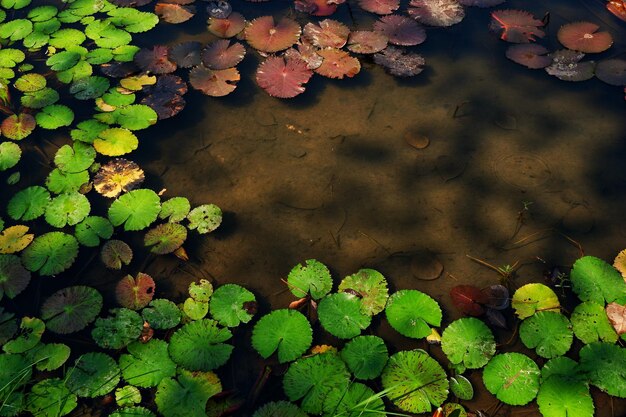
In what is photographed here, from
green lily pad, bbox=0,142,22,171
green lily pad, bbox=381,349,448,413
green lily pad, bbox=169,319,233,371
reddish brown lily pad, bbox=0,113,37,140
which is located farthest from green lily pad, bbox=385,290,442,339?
reddish brown lily pad, bbox=0,113,37,140

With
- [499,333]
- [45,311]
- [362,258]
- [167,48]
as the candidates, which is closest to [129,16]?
[167,48]

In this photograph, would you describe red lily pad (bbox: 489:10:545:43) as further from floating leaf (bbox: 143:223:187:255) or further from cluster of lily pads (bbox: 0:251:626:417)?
floating leaf (bbox: 143:223:187:255)

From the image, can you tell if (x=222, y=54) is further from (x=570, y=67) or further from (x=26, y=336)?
(x=570, y=67)

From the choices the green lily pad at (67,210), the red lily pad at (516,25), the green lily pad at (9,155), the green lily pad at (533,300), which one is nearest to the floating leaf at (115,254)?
→ the green lily pad at (67,210)

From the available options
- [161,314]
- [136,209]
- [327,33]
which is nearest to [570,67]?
[327,33]

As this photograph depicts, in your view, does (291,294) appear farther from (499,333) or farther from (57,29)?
(57,29)

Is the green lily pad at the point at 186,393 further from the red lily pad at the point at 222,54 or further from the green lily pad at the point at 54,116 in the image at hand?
the red lily pad at the point at 222,54
